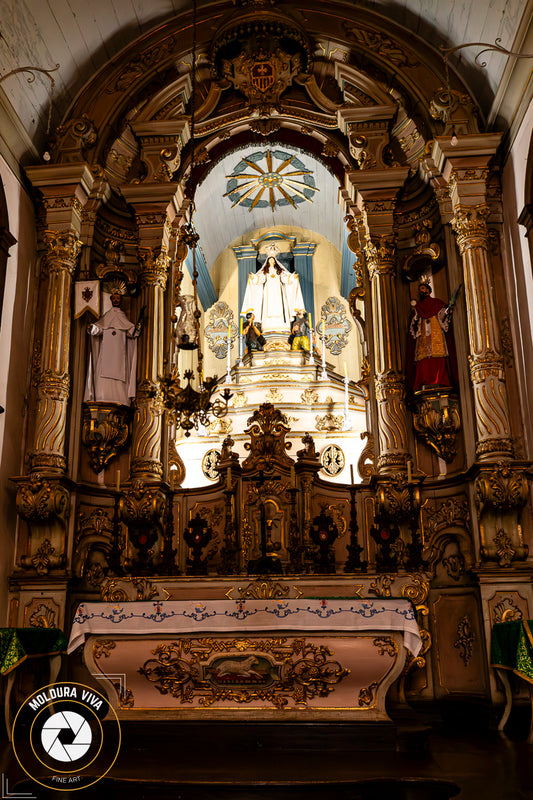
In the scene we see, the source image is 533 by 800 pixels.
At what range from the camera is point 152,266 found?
28.9 feet

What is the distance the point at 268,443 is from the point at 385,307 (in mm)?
1983

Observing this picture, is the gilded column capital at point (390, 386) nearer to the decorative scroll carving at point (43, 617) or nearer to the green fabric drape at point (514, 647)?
the green fabric drape at point (514, 647)

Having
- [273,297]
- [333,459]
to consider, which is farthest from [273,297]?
[333,459]

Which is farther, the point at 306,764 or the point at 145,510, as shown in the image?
the point at 145,510

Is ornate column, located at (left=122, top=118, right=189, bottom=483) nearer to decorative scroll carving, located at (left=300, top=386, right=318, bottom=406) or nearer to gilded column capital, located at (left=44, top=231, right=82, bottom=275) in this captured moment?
gilded column capital, located at (left=44, top=231, right=82, bottom=275)

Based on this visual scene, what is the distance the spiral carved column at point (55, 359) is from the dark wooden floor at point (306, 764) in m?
2.99

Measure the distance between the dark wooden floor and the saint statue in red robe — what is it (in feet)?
11.3

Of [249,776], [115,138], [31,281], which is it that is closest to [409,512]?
[249,776]

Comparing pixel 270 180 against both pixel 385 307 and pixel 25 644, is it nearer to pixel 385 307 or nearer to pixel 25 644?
pixel 385 307

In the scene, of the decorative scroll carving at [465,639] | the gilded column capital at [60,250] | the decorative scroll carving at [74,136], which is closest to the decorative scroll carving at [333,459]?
the decorative scroll carving at [465,639]

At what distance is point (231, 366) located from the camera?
1273 centimetres

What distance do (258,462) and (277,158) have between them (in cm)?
527

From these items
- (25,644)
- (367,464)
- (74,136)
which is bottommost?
(25,644)

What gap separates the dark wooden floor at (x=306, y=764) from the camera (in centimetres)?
386
